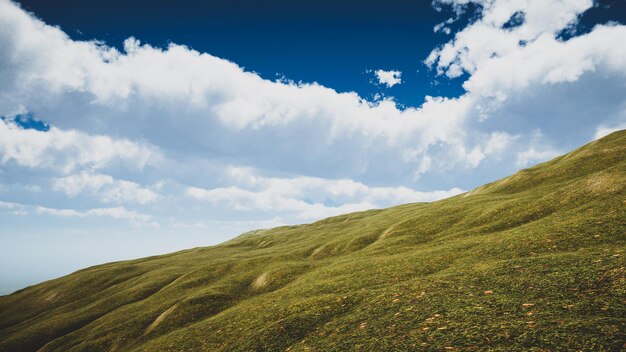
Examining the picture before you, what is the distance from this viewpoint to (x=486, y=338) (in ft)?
45.8

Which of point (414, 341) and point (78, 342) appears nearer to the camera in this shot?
point (414, 341)

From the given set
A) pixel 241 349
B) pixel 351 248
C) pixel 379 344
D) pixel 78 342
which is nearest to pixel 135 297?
pixel 78 342

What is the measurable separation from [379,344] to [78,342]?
47355 mm

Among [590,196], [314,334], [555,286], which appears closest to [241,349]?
[314,334]

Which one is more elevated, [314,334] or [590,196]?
[590,196]

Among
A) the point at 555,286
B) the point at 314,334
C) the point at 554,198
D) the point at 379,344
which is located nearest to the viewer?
the point at 379,344

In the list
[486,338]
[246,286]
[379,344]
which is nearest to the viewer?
[486,338]

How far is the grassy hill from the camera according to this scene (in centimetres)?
1520

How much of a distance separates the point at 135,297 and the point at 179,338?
35728 millimetres

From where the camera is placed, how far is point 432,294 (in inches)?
878

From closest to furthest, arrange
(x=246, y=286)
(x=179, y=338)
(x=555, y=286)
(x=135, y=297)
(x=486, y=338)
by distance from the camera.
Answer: (x=486, y=338) → (x=555, y=286) → (x=179, y=338) → (x=246, y=286) → (x=135, y=297)

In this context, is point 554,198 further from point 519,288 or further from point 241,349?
point 241,349

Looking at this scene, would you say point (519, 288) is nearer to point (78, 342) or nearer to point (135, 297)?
point (78, 342)

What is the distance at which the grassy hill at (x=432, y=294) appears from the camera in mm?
15203
